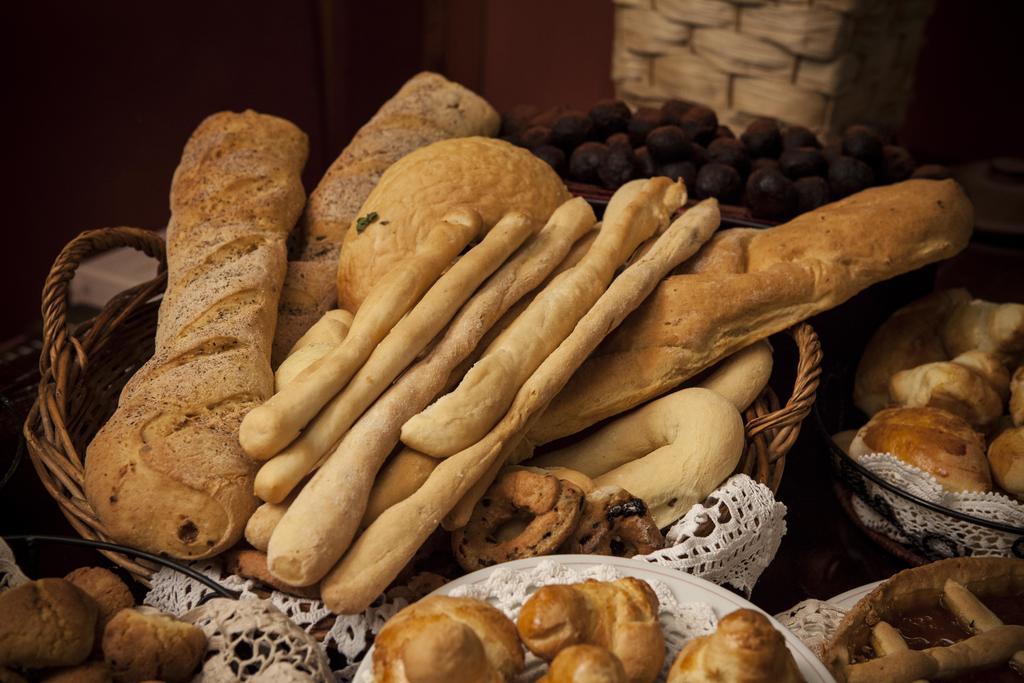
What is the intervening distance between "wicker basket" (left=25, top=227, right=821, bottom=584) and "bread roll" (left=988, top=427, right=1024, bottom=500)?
0.24 metres

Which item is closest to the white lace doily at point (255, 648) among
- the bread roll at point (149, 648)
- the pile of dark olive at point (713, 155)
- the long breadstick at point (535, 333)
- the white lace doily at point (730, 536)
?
the bread roll at point (149, 648)

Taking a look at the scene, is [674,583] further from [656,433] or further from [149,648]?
[149,648]

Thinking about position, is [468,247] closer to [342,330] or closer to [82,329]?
[342,330]

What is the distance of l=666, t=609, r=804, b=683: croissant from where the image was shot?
60cm

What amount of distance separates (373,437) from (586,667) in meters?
0.40

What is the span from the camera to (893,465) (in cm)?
105

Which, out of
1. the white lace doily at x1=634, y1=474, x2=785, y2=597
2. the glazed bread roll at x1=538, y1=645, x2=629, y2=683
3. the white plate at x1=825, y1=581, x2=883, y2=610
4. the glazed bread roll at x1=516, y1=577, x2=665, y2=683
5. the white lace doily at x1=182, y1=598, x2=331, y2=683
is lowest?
the white plate at x1=825, y1=581, x2=883, y2=610

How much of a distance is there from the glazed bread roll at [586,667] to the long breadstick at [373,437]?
0.97 ft

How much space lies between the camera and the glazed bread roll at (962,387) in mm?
1169

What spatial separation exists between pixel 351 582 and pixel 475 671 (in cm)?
25

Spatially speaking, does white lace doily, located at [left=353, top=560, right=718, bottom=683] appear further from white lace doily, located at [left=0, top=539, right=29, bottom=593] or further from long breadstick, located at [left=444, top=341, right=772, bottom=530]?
white lace doily, located at [left=0, top=539, right=29, bottom=593]

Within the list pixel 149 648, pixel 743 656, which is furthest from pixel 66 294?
pixel 743 656

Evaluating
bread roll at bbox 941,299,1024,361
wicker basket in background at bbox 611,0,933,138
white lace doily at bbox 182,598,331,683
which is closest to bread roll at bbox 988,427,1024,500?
bread roll at bbox 941,299,1024,361

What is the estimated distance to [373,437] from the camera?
915 mm
